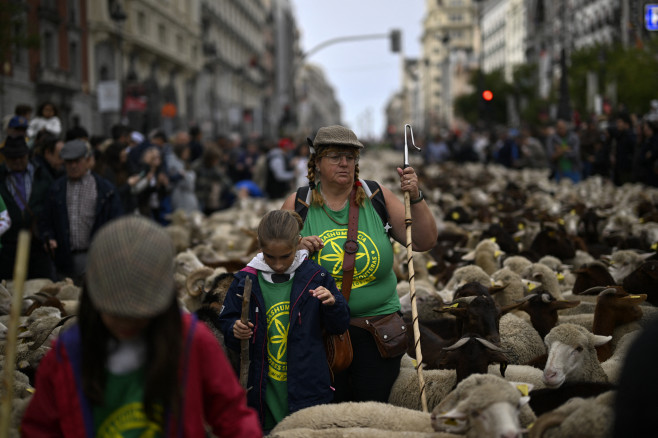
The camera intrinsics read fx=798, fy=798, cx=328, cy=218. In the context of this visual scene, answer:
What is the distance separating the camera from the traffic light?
113 ft

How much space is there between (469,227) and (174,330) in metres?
9.23

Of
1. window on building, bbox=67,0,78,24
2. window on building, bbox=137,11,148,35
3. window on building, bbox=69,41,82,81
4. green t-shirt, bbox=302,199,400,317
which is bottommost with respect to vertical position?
green t-shirt, bbox=302,199,400,317

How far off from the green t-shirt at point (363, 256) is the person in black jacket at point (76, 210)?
3.18m

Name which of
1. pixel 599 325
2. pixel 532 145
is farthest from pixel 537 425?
pixel 532 145

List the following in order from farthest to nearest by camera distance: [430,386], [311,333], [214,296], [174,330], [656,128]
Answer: [656,128] → [214,296] → [430,386] → [311,333] → [174,330]

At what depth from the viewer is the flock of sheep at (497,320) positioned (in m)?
3.30

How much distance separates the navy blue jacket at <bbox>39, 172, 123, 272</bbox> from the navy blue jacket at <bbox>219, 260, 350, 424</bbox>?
11.1 feet

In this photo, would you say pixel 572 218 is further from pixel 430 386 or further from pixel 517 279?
pixel 430 386

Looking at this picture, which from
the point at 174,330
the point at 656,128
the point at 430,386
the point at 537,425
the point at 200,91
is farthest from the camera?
the point at 200,91

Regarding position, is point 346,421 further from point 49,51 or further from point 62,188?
point 49,51

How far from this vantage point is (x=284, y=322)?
387 cm

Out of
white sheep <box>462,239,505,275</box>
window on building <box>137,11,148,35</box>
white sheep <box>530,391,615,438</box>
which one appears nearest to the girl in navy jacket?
white sheep <box>530,391,615,438</box>

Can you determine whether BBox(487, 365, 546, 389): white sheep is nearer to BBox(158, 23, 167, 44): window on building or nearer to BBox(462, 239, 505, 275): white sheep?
BBox(462, 239, 505, 275): white sheep

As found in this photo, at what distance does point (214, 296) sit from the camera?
5.10 m
